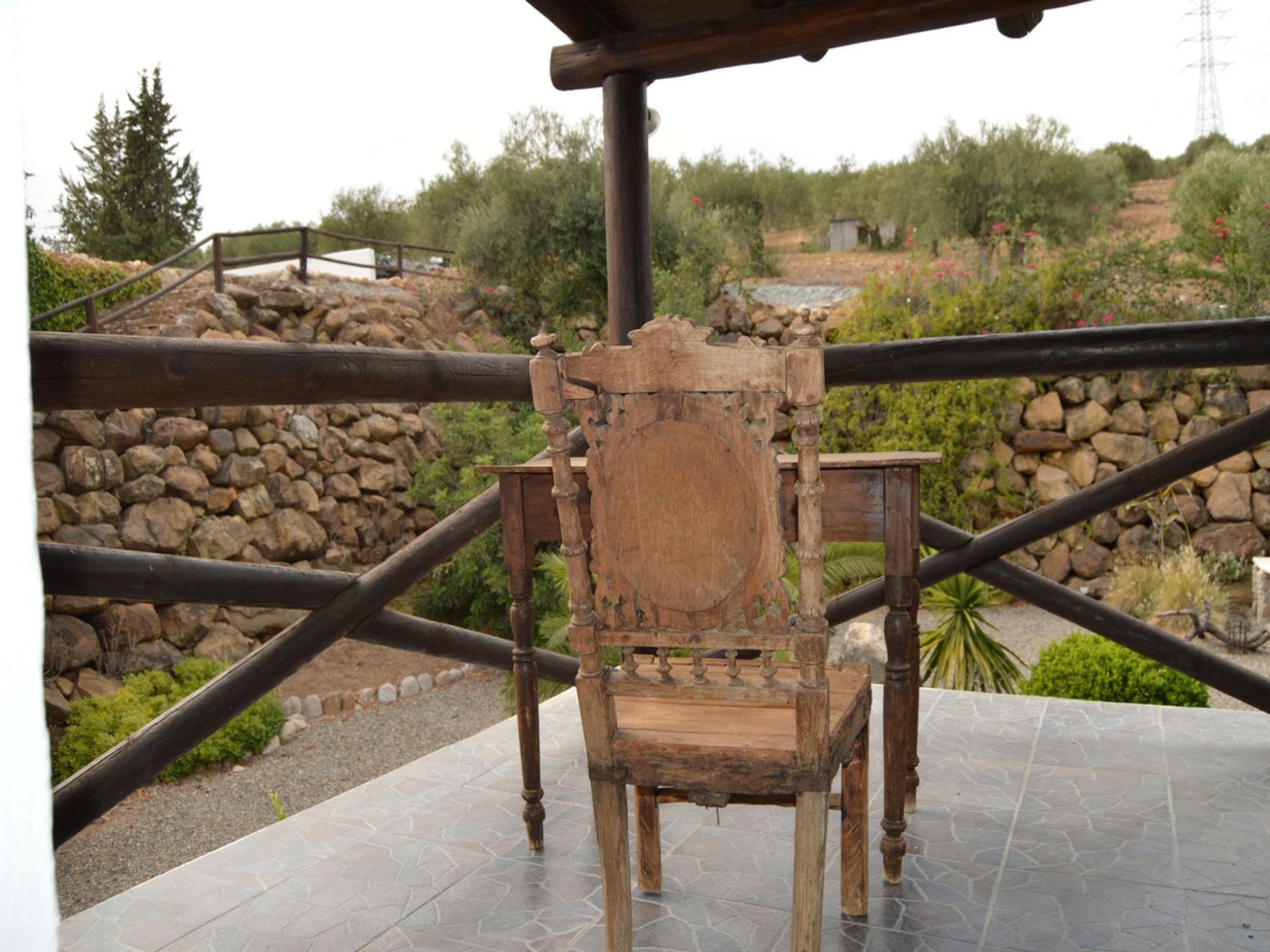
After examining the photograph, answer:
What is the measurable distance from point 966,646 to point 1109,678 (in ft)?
2.70

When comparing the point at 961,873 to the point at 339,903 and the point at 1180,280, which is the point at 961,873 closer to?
the point at 339,903

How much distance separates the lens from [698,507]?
157cm

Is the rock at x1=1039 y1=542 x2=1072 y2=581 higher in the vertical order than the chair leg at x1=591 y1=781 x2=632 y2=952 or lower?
lower

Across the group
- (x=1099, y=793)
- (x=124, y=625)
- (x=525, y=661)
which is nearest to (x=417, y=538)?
(x=525, y=661)

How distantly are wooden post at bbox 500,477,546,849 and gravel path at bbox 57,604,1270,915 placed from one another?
148 inches

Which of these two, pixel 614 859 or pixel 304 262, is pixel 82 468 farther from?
pixel 614 859

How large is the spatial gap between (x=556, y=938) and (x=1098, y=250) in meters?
7.78

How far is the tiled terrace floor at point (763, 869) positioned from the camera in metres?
2.05

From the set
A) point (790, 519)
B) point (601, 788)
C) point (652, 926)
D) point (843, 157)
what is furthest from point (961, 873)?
point (843, 157)

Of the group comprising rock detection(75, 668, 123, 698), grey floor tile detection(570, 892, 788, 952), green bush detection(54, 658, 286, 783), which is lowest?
green bush detection(54, 658, 286, 783)

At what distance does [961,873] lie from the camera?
2.27m

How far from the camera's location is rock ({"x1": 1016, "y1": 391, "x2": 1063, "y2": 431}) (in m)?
8.38

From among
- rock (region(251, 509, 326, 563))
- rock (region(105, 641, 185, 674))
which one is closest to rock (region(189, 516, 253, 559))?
rock (region(251, 509, 326, 563))

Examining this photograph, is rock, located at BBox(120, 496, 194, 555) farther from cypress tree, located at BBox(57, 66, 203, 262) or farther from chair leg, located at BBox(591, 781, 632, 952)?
cypress tree, located at BBox(57, 66, 203, 262)
